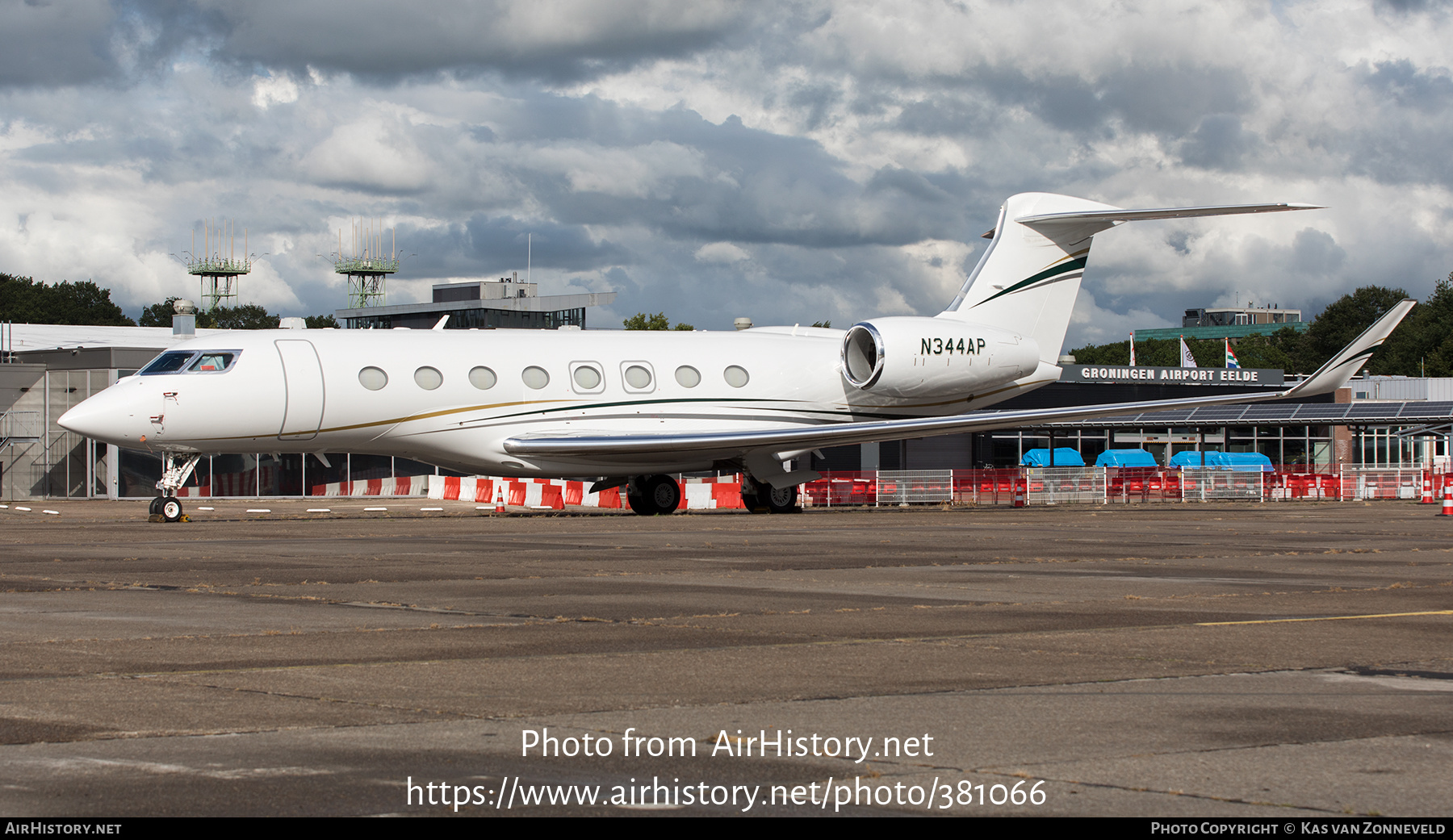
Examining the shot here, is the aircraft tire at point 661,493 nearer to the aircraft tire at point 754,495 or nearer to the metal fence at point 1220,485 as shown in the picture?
the aircraft tire at point 754,495

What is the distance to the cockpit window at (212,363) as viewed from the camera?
2405 cm

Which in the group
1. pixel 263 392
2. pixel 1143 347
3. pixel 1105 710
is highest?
pixel 1143 347

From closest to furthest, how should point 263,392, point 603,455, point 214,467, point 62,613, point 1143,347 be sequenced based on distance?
point 62,613, point 263,392, point 603,455, point 214,467, point 1143,347

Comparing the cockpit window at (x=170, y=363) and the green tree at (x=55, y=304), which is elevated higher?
the green tree at (x=55, y=304)

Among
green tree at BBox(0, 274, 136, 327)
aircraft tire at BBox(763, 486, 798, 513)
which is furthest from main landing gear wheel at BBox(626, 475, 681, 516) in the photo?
green tree at BBox(0, 274, 136, 327)

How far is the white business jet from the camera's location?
24.1m

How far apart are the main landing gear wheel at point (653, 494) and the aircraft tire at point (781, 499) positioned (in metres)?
1.90

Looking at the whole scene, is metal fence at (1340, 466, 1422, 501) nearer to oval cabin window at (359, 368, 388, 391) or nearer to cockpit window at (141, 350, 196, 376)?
oval cabin window at (359, 368, 388, 391)

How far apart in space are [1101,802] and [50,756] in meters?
3.73

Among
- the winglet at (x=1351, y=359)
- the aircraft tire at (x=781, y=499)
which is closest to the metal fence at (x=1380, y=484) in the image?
the winglet at (x=1351, y=359)

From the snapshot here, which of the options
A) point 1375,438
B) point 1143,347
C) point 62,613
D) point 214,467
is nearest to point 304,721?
point 62,613

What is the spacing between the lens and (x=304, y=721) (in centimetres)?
598

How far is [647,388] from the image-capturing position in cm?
2720
